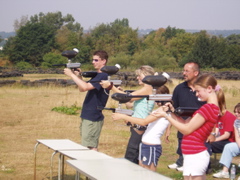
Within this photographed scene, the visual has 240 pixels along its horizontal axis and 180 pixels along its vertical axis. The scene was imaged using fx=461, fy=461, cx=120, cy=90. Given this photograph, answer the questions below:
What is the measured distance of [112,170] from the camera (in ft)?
14.9

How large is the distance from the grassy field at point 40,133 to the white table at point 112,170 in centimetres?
45

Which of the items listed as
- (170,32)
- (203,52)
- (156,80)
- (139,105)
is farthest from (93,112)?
(170,32)

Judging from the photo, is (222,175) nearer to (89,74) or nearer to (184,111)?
(89,74)

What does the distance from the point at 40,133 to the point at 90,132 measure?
5.15 meters

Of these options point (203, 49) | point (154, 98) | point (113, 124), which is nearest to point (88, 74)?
point (154, 98)

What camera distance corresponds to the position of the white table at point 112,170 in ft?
14.0

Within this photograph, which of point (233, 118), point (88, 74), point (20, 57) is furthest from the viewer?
point (20, 57)

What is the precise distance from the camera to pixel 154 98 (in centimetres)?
420

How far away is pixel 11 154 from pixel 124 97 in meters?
5.13

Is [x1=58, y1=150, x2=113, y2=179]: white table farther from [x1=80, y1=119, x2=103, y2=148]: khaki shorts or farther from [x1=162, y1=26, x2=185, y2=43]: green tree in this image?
[x1=162, y1=26, x2=185, y2=43]: green tree

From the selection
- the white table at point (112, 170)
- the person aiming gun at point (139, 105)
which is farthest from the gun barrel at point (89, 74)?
the white table at point (112, 170)

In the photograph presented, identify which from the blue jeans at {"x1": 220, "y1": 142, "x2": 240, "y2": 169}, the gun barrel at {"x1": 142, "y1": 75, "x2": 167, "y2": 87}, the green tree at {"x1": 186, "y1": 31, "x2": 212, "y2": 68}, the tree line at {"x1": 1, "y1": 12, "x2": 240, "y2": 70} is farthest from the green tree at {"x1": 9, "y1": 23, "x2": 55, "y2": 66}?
the gun barrel at {"x1": 142, "y1": 75, "x2": 167, "y2": 87}

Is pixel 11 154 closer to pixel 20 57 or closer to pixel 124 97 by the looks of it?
pixel 124 97

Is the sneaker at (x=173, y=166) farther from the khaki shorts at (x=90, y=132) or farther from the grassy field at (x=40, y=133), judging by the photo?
the khaki shorts at (x=90, y=132)
